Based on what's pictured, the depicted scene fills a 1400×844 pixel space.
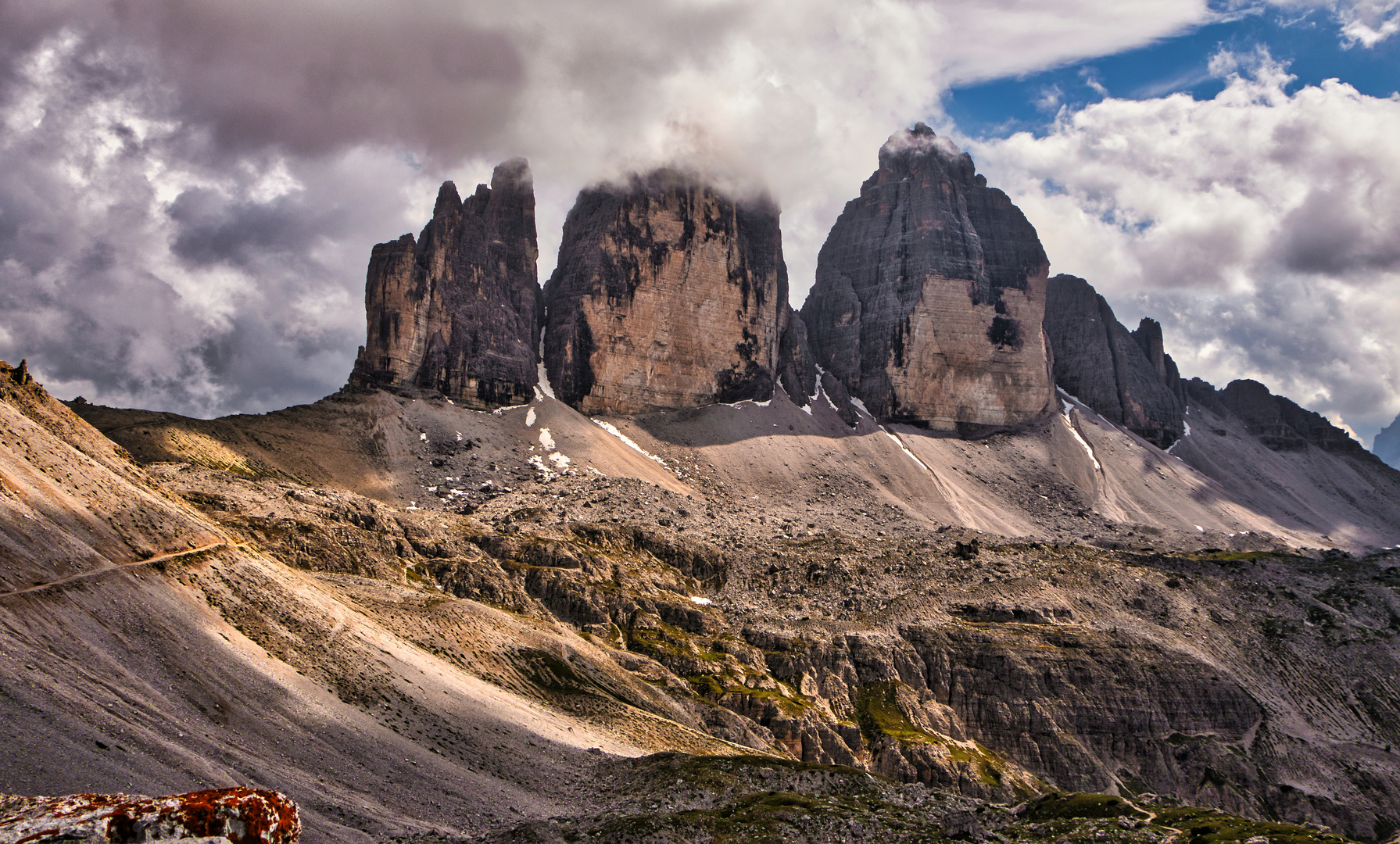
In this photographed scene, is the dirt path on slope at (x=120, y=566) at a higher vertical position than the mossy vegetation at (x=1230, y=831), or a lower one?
higher

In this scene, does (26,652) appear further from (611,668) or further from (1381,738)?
(1381,738)

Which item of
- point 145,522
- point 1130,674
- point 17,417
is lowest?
point 1130,674

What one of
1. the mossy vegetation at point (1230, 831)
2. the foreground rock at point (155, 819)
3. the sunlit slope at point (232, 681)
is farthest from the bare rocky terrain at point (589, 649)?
the foreground rock at point (155, 819)

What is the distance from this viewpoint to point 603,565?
13375cm

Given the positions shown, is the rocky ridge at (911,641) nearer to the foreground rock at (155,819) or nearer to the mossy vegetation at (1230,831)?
the mossy vegetation at (1230,831)

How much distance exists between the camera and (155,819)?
907 inches

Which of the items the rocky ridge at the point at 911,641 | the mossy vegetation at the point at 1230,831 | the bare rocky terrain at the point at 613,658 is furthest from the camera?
the rocky ridge at the point at 911,641

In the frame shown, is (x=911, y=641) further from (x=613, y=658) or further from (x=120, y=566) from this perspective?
(x=120, y=566)

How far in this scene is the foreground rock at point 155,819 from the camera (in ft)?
74.8

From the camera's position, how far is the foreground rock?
22.8 m

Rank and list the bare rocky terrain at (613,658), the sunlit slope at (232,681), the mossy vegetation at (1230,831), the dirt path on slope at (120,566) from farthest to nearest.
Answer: the mossy vegetation at (1230,831) < the dirt path on slope at (120,566) < the bare rocky terrain at (613,658) < the sunlit slope at (232,681)

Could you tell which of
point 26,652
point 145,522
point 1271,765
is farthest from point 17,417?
point 1271,765

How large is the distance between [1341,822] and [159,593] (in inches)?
5020

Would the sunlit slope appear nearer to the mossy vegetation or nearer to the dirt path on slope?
the dirt path on slope
